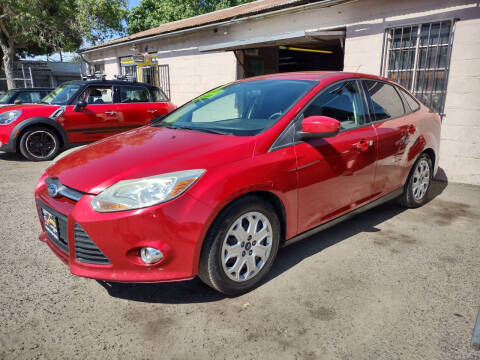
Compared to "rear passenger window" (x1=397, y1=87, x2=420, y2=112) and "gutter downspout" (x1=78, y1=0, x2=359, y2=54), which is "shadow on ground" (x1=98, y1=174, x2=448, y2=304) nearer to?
"rear passenger window" (x1=397, y1=87, x2=420, y2=112)

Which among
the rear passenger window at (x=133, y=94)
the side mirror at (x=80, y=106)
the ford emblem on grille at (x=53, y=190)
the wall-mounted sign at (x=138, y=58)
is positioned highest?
the wall-mounted sign at (x=138, y=58)

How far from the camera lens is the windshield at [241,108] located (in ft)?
9.37

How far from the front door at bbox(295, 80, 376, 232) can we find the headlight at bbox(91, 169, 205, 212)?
973mm

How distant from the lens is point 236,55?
9328 millimetres

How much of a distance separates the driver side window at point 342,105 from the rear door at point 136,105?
566 cm

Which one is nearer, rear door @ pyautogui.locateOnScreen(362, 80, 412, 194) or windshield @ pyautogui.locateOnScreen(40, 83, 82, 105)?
rear door @ pyautogui.locateOnScreen(362, 80, 412, 194)

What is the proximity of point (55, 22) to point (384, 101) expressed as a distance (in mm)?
21934

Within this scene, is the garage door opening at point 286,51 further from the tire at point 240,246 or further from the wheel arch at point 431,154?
the tire at point 240,246

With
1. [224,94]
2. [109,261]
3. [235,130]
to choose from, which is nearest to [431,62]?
[224,94]

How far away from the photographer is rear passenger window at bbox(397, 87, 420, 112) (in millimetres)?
4116

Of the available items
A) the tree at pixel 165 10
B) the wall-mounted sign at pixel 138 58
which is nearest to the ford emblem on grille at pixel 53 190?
the wall-mounted sign at pixel 138 58

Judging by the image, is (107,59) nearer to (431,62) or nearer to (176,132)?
(431,62)

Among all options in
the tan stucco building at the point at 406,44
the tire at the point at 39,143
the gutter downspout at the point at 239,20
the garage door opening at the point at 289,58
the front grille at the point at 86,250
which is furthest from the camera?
the garage door opening at the point at 289,58

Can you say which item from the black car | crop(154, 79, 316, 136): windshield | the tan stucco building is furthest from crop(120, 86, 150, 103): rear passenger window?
crop(154, 79, 316, 136): windshield
